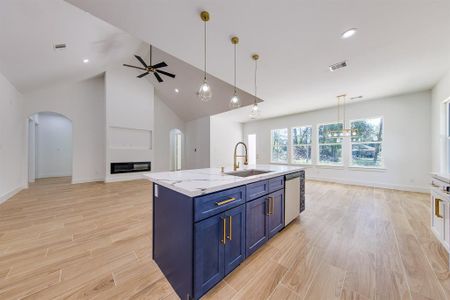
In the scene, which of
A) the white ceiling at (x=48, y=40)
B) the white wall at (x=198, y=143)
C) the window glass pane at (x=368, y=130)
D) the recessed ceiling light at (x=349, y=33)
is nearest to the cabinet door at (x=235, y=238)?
the recessed ceiling light at (x=349, y=33)

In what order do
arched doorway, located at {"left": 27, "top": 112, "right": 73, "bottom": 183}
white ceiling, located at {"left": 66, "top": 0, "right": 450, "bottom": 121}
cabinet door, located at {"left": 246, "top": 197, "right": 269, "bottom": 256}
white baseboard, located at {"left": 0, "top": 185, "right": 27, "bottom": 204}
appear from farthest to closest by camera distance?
Result: arched doorway, located at {"left": 27, "top": 112, "right": 73, "bottom": 183}
white baseboard, located at {"left": 0, "top": 185, "right": 27, "bottom": 204}
white ceiling, located at {"left": 66, "top": 0, "right": 450, "bottom": 121}
cabinet door, located at {"left": 246, "top": 197, "right": 269, "bottom": 256}

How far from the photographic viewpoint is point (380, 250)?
1.93 meters

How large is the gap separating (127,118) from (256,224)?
6.72 metres

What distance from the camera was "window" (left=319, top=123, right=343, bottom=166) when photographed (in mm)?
5857

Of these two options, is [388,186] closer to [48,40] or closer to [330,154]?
[330,154]

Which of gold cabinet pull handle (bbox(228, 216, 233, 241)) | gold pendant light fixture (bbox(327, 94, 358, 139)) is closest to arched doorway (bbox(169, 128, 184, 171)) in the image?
gold pendant light fixture (bbox(327, 94, 358, 139))

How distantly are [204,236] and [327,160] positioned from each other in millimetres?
6401

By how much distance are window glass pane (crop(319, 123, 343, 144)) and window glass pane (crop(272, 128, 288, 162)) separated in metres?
1.42

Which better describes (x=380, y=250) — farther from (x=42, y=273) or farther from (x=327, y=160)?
(x=327, y=160)

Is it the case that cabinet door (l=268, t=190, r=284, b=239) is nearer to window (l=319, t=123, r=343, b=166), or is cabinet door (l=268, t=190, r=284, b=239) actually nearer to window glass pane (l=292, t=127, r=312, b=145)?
window (l=319, t=123, r=343, b=166)

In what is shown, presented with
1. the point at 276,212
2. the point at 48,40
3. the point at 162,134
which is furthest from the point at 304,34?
the point at 162,134

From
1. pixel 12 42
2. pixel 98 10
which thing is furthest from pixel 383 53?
pixel 12 42

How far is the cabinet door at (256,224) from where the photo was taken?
1.70m

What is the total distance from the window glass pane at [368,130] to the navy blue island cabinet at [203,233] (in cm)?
517
